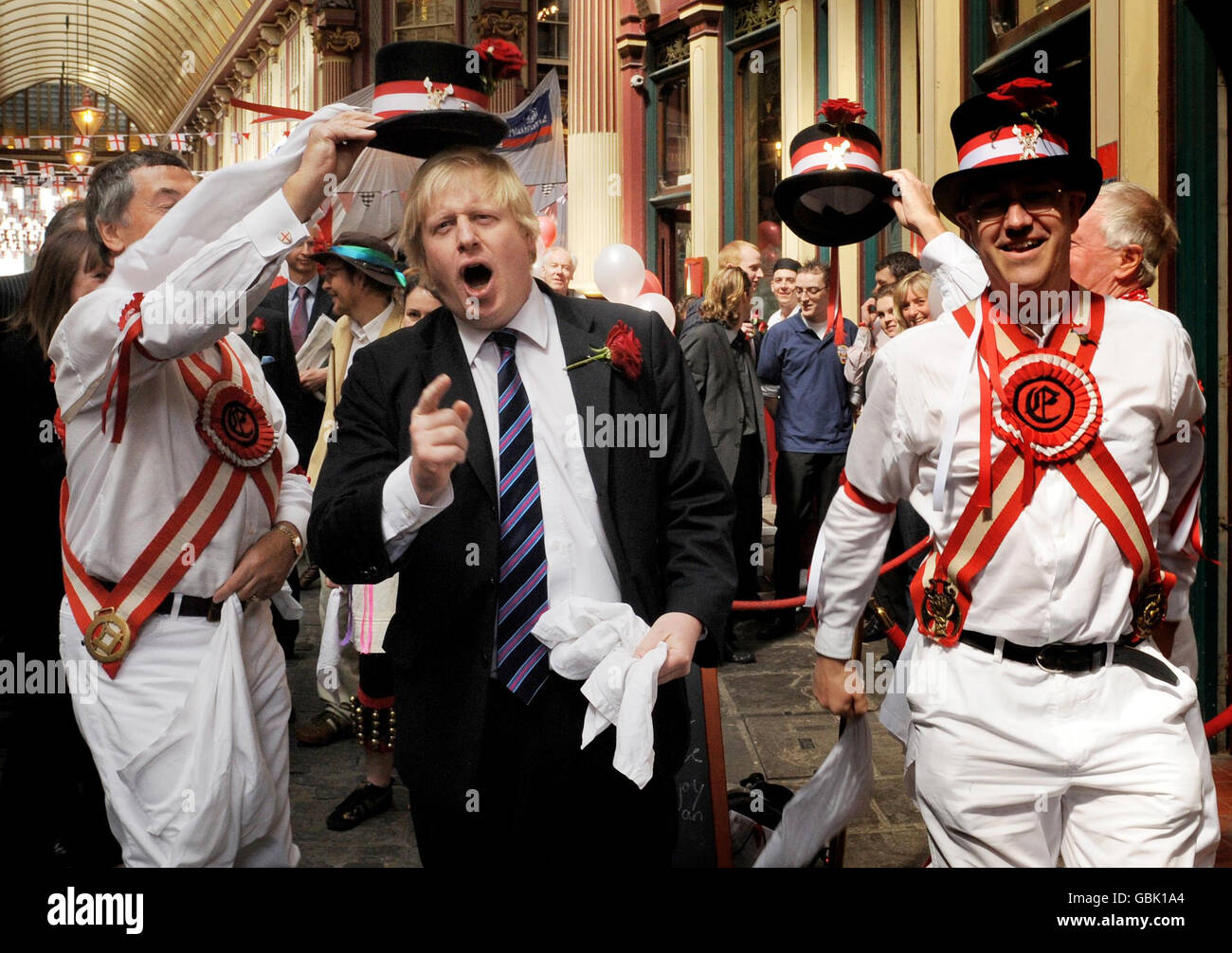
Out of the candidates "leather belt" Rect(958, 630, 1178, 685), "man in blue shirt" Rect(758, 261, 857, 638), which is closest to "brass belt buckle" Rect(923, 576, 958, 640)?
"leather belt" Rect(958, 630, 1178, 685)

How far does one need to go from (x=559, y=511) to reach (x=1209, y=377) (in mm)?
3710

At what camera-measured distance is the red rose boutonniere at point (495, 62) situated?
9.75ft

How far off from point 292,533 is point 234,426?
0.33 m

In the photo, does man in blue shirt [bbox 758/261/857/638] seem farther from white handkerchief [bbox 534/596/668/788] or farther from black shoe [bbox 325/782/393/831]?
white handkerchief [bbox 534/596/668/788]

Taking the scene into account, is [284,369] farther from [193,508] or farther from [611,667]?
[611,667]

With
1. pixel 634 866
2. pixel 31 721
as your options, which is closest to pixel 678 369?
pixel 634 866

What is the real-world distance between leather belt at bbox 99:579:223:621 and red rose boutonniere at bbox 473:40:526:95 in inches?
53.7

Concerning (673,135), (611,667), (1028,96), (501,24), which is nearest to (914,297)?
(1028,96)

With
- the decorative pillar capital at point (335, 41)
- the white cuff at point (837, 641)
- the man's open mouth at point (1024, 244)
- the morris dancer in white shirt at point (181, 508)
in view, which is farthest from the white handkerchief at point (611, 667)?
the decorative pillar capital at point (335, 41)

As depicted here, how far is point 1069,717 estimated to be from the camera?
257cm

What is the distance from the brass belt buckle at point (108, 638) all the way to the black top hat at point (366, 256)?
8.47 feet

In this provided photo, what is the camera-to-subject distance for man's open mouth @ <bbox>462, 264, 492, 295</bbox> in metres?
2.61

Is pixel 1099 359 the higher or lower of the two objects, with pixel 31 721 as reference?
higher
